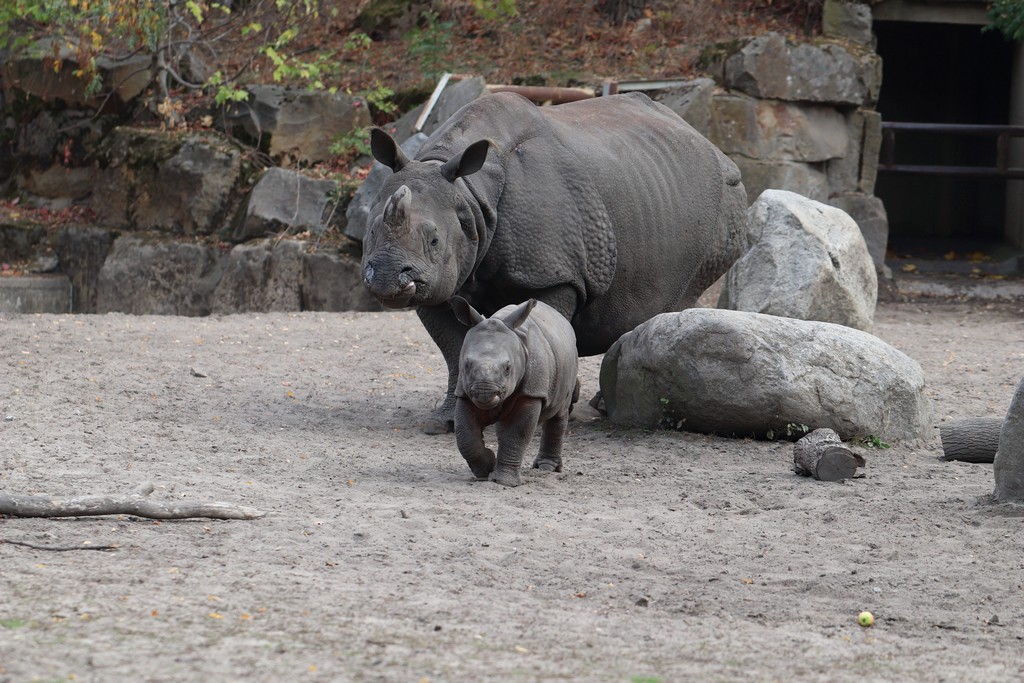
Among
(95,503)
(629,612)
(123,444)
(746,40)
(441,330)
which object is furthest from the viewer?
(746,40)

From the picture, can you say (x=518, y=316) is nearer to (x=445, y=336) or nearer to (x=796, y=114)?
(x=445, y=336)

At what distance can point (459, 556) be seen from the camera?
486cm

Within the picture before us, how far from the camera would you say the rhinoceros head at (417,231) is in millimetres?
6613

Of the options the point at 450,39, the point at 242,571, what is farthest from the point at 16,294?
the point at 242,571

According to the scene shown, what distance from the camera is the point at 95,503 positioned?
16.3 feet

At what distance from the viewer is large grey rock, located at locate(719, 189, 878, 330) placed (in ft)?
31.7

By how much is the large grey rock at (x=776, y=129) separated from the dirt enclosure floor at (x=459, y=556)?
6.72 meters

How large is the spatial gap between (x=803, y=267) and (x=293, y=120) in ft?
22.9

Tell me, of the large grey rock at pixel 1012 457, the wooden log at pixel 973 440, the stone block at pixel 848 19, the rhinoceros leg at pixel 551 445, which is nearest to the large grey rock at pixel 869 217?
the stone block at pixel 848 19

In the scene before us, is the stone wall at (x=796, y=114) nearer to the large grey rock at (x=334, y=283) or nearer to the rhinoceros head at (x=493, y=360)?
the large grey rock at (x=334, y=283)

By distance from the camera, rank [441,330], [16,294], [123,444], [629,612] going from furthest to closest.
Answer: [16,294] < [441,330] < [123,444] < [629,612]

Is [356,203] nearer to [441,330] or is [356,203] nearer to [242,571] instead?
[441,330]

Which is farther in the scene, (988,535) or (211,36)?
(211,36)

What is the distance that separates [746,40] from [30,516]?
1165 centimetres
